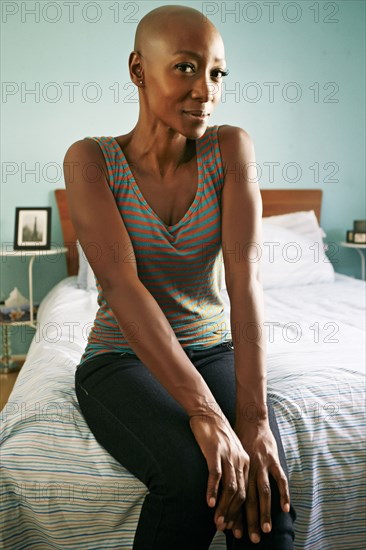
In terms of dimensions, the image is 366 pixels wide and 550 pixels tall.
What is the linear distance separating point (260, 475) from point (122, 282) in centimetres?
44

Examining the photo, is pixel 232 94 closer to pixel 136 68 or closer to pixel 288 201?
pixel 288 201

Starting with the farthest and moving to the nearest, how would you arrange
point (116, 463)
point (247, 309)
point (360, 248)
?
point (360, 248) → point (247, 309) → point (116, 463)

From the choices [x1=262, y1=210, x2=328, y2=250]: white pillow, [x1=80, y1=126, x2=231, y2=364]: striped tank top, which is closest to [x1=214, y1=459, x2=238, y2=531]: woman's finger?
[x1=80, y1=126, x2=231, y2=364]: striped tank top

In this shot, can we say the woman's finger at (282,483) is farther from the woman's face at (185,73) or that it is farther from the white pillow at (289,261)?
the white pillow at (289,261)

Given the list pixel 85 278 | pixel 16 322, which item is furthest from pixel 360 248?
pixel 16 322

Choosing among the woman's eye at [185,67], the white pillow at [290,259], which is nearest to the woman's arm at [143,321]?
the woman's eye at [185,67]

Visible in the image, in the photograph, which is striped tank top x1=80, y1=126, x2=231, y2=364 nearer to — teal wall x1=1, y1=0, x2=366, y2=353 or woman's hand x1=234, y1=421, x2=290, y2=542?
woman's hand x1=234, y1=421, x2=290, y2=542

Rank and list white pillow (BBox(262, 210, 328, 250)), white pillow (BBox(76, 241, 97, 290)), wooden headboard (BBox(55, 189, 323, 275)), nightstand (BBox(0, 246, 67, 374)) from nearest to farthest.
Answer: white pillow (BBox(76, 241, 97, 290)) → nightstand (BBox(0, 246, 67, 374)) → white pillow (BBox(262, 210, 328, 250)) → wooden headboard (BBox(55, 189, 323, 275))

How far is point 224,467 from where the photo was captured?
0.97 meters

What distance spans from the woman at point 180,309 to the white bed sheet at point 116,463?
0.07 metres

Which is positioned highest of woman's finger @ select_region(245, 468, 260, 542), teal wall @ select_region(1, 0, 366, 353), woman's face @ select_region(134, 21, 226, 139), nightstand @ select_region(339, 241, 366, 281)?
teal wall @ select_region(1, 0, 366, 353)

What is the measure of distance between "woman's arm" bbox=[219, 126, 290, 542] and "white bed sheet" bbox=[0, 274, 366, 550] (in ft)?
0.64

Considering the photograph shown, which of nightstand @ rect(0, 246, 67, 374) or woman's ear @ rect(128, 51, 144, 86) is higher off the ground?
woman's ear @ rect(128, 51, 144, 86)

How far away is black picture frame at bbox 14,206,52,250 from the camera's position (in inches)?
124
